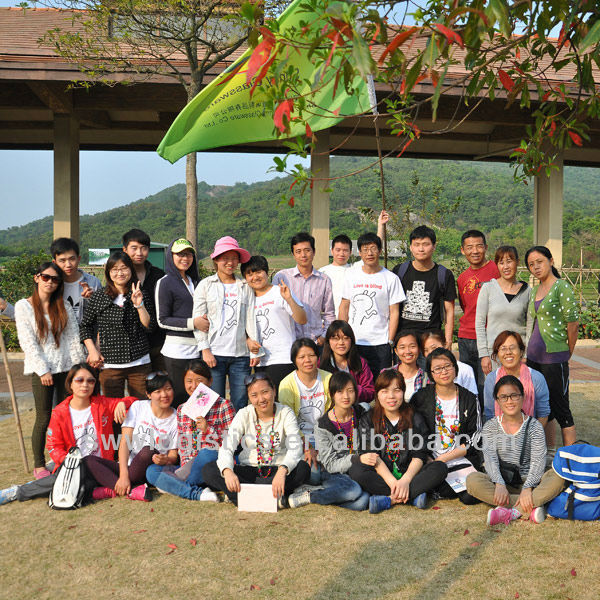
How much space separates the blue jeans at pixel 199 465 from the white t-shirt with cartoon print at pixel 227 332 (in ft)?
2.51

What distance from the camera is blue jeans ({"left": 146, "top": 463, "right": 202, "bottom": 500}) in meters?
4.02

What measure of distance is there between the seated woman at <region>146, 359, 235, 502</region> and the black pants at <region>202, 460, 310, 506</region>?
0.10 metres

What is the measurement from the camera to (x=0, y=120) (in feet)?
34.0

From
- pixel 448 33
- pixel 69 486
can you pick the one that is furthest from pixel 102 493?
pixel 448 33

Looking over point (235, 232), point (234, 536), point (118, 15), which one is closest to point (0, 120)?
point (118, 15)

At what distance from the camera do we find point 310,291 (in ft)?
16.0

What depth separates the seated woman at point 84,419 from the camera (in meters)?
4.16

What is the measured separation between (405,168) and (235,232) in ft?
99.9

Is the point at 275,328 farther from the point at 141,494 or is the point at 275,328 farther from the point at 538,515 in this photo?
the point at 538,515

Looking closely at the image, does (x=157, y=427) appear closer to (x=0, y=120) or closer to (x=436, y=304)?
(x=436, y=304)

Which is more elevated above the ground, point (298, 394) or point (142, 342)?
point (142, 342)

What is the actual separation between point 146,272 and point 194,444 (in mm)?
1351

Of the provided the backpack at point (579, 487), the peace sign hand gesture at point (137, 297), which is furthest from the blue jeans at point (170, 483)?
the backpack at point (579, 487)

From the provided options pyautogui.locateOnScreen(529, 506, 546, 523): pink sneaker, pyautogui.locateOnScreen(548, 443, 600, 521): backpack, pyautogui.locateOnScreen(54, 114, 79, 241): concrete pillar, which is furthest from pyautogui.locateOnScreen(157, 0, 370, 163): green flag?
pyautogui.locateOnScreen(54, 114, 79, 241): concrete pillar
